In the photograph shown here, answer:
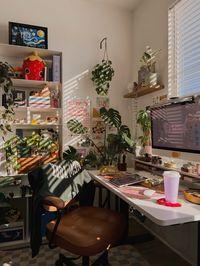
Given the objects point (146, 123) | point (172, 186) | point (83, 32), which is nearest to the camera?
point (172, 186)

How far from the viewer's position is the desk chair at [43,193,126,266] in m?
1.30

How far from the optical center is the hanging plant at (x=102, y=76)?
263 cm

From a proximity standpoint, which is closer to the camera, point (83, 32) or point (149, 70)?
point (149, 70)

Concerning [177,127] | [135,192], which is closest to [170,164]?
[177,127]

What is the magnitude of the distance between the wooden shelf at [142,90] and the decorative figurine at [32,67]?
108 centimetres

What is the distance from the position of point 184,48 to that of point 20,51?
65.7 inches

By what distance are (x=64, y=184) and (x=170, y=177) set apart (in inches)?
35.5

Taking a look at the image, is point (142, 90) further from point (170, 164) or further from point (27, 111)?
point (27, 111)

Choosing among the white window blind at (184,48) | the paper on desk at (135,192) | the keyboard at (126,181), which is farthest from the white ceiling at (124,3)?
the paper on desk at (135,192)

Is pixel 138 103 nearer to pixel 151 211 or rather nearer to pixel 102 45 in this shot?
pixel 102 45

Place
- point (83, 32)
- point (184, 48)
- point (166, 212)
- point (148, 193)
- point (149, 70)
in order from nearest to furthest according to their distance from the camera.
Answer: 1. point (166, 212)
2. point (148, 193)
3. point (184, 48)
4. point (149, 70)
5. point (83, 32)

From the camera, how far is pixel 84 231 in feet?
4.66

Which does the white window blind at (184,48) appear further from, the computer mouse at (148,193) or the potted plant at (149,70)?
the computer mouse at (148,193)

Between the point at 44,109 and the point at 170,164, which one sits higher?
the point at 44,109
